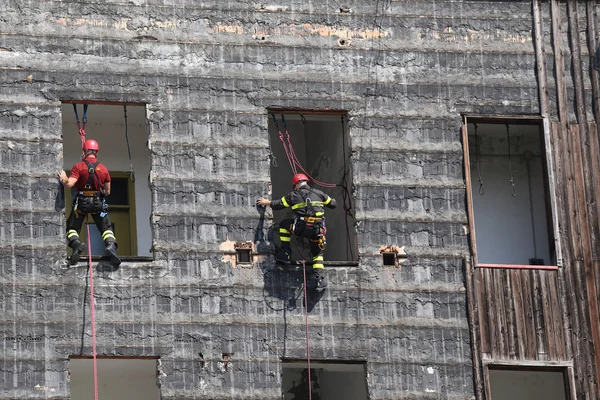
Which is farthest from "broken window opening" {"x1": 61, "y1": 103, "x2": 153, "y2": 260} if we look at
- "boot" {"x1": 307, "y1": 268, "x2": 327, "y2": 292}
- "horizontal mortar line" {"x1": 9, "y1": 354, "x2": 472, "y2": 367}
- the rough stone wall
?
Answer: "boot" {"x1": 307, "y1": 268, "x2": 327, "y2": 292}

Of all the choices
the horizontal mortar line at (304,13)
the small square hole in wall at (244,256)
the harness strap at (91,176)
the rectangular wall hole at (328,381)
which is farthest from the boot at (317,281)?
the horizontal mortar line at (304,13)

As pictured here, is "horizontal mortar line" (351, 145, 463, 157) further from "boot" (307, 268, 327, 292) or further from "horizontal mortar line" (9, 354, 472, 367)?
"horizontal mortar line" (9, 354, 472, 367)

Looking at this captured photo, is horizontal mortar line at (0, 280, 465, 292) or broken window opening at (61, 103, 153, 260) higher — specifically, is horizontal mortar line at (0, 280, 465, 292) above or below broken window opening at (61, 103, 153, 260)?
below

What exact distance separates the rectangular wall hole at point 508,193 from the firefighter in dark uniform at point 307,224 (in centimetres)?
337

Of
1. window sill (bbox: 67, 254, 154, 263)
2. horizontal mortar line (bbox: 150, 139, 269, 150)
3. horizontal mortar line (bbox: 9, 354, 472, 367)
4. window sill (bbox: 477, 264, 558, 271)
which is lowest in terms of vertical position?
horizontal mortar line (bbox: 9, 354, 472, 367)

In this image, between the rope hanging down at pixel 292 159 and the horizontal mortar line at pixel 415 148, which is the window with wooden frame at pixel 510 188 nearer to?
the horizontal mortar line at pixel 415 148

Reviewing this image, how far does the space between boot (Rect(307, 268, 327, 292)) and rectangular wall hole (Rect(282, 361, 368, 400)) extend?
3.88ft

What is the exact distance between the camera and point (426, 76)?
102ft

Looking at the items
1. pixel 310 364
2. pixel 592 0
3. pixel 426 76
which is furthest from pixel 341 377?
pixel 592 0

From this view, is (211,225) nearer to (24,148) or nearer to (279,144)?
(24,148)

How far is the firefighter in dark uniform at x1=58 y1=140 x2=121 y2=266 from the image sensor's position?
1156 inches

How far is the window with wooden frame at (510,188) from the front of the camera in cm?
3144

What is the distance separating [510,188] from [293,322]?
198 inches

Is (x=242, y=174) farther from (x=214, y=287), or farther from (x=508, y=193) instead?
(x=508, y=193)
